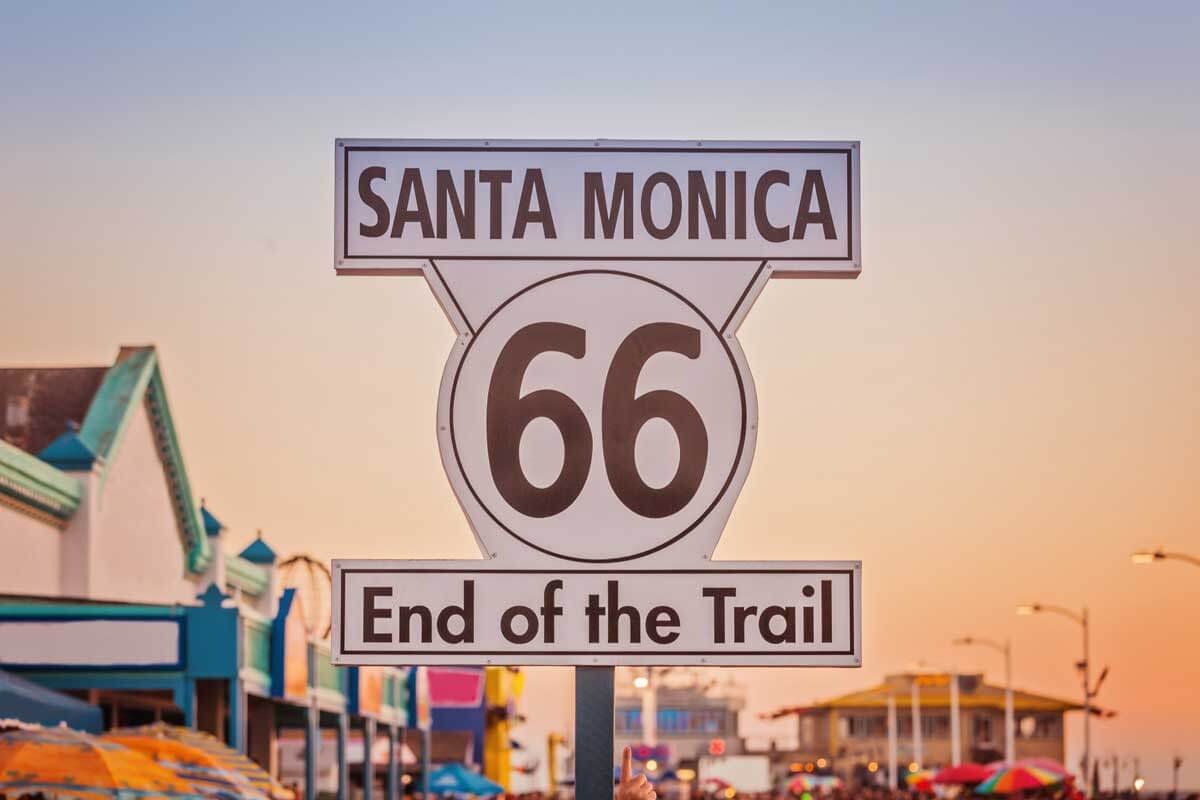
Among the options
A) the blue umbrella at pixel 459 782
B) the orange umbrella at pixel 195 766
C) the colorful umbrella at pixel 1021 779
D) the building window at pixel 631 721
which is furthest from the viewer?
the building window at pixel 631 721

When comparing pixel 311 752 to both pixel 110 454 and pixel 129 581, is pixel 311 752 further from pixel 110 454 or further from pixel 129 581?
pixel 110 454

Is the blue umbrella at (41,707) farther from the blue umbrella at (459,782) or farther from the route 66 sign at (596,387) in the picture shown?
the blue umbrella at (459,782)

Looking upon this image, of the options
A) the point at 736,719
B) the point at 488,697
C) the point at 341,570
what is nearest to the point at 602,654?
the point at 341,570

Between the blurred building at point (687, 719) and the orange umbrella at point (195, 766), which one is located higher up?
the orange umbrella at point (195, 766)

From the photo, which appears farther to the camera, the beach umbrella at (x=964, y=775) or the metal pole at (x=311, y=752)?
the beach umbrella at (x=964, y=775)

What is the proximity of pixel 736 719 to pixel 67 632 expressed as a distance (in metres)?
149

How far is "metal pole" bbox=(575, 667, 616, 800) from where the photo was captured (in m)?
4.03

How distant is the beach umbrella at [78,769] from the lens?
1455 centimetres

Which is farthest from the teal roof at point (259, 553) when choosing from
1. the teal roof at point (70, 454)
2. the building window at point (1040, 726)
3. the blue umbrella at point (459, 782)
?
the building window at point (1040, 726)

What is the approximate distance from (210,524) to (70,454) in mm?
5999

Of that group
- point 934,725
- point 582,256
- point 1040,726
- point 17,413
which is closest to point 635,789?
point 582,256

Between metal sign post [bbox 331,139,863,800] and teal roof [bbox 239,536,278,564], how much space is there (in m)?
33.4

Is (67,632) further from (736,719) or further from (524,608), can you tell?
(736,719)

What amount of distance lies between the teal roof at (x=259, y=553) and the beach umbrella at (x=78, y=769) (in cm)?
2112
